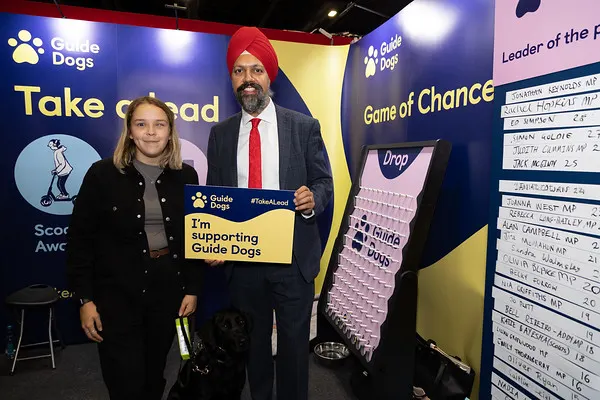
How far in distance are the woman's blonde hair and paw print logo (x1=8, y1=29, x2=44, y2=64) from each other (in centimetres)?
194

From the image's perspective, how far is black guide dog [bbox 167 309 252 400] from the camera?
200 centimetres

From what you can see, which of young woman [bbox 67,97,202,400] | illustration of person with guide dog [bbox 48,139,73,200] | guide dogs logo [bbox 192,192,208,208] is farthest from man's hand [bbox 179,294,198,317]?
illustration of person with guide dog [bbox 48,139,73,200]

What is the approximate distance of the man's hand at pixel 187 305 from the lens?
1929mm

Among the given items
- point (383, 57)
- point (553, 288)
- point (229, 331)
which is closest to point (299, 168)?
point (229, 331)

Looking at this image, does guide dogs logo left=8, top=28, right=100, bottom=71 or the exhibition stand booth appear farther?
guide dogs logo left=8, top=28, right=100, bottom=71

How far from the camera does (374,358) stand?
226cm

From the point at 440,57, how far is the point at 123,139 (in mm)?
1933

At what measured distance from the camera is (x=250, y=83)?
77.7 inches

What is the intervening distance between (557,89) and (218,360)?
1958mm

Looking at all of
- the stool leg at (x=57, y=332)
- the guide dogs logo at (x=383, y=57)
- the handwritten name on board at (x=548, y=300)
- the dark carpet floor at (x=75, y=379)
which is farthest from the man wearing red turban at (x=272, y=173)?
the stool leg at (x=57, y=332)

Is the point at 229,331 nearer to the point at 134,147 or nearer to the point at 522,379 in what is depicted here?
the point at 134,147

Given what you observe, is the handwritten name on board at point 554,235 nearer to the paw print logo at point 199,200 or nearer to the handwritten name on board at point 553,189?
the handwritten name on board at point 553,189

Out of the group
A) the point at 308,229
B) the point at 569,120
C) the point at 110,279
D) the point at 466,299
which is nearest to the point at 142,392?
the point at 110,279

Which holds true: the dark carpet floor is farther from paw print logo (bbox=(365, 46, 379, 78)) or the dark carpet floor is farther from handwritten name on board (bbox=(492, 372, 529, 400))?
paw print logo (bbox=(365, 46, 379, 78))
